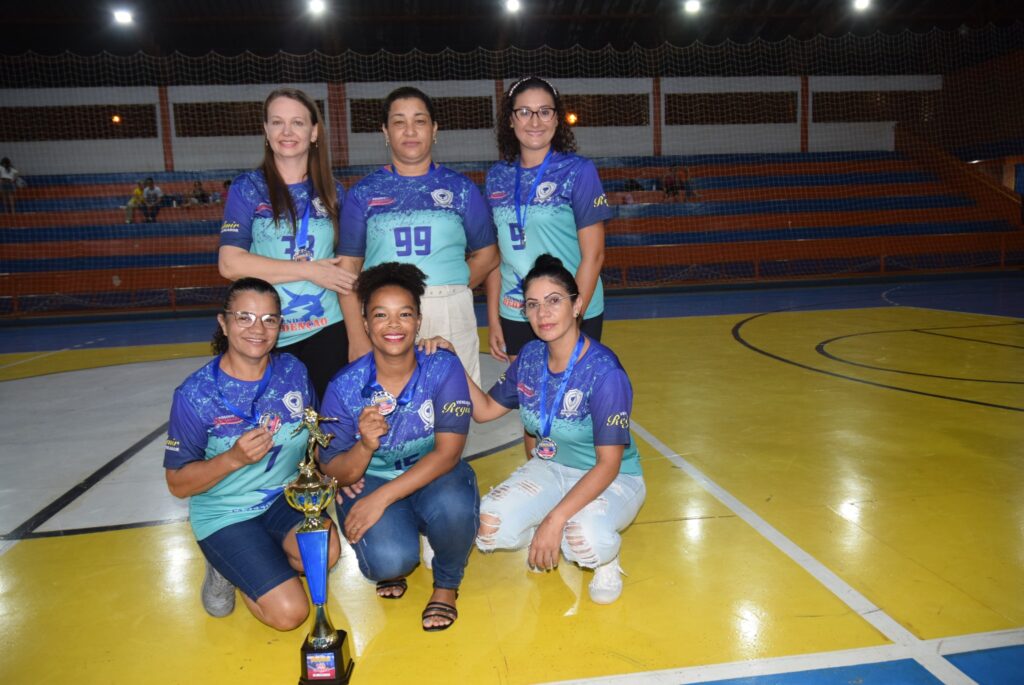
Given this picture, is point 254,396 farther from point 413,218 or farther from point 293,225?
point 413,218

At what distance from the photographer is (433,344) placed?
263 cm

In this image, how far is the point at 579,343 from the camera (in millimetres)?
2590

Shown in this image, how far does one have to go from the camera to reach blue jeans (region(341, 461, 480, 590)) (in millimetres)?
2504

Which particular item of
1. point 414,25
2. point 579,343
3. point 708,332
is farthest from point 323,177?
point 414,25

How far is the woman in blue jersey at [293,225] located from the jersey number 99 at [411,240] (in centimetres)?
21

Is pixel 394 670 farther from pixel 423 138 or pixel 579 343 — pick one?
pixel 423 138

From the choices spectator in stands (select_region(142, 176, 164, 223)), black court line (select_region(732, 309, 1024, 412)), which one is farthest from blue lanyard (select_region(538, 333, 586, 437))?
spectator in stands (select_region(142, 176, 164, 223))

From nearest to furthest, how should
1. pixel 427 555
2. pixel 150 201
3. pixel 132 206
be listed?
pixel 427 555 → pixel 132 206 → pixel 150 201

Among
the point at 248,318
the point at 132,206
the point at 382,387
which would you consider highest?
the point at 132,206

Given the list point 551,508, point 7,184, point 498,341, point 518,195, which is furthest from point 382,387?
point 7,184

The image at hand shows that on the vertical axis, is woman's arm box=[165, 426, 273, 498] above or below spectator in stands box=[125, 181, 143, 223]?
below

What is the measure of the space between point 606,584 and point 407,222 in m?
1.48

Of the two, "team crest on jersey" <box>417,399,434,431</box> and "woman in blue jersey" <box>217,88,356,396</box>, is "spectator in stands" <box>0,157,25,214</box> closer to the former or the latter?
"woman in blue jersey" <box>217,88,356,396</box>

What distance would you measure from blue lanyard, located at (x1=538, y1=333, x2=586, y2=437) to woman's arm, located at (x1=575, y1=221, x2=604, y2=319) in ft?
1.25
